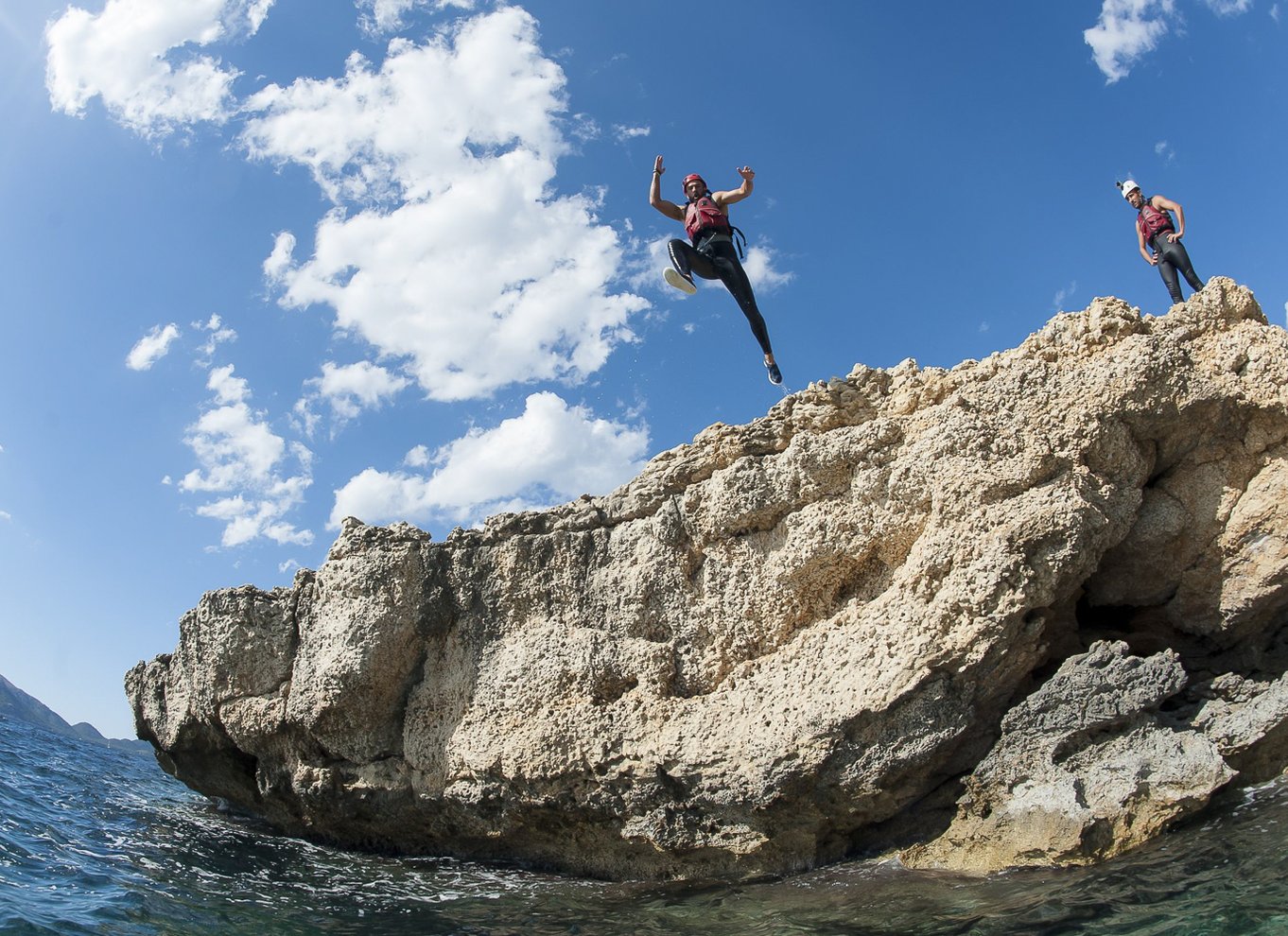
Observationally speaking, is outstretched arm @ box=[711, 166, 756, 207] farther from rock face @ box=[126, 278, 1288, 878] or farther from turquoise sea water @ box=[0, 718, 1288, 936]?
turquoise sea water @ box=[0, 718, 1288, 936]

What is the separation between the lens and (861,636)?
7.34m

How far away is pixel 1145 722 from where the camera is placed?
21.7 feet

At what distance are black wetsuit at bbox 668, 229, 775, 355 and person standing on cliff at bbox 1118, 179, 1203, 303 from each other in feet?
14.1

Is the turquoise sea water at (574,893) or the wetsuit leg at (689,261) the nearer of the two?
the turquoise sea water at (574,893)

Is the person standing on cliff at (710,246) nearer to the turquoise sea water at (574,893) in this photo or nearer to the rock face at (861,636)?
the rock face at (861,636)

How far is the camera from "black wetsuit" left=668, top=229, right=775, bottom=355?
9172mm

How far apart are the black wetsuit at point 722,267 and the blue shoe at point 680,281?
0.31ft

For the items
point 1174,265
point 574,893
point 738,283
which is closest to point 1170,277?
point 1174,265

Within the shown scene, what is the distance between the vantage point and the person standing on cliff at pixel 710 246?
30.2 feet

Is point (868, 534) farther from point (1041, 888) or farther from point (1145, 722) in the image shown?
point (1041, 888)

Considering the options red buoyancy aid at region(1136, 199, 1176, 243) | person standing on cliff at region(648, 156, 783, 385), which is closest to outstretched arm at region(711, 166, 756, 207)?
person standing on cliff at region(648, 156, 783, 385)

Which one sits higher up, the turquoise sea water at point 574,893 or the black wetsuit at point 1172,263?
the black wetsuit at point 1172,263

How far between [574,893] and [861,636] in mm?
3354

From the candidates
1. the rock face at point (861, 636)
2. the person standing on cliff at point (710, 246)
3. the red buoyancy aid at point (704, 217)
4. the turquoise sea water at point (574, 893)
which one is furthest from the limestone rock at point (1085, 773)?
the red buoyancy aid at point (704, 217)
